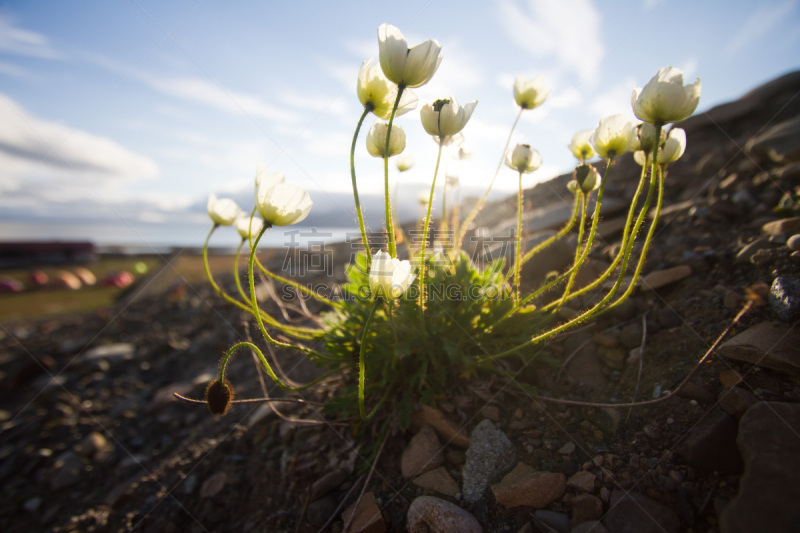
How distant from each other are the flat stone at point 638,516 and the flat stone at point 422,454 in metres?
0.53

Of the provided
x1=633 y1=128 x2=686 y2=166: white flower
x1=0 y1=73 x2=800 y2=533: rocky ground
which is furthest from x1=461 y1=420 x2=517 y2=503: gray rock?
x1=633 y1=128 x2=686 y2=166: white flower

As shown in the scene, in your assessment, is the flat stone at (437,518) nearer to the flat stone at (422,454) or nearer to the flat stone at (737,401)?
the flat stone at (422,454)

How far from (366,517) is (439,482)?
24 centimetres

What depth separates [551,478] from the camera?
3.40 ft

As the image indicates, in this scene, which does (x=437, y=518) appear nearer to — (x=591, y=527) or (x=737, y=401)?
(x=591, y=527)

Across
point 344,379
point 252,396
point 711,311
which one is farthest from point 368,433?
point 711,311

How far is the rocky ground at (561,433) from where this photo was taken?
0.93 meters

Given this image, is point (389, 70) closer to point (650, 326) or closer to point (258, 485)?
point (650, 326)

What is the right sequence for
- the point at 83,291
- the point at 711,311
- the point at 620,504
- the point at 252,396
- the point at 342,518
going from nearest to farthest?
the point at 620,504 < the point at 342,518 < the point at 711,311 < the point at 252,396 < the point at 83,291

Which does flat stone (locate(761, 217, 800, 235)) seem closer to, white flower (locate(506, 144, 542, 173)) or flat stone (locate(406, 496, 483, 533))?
white flower (locate(506, 144, 542, 173))

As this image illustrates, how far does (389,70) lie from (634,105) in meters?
0.71

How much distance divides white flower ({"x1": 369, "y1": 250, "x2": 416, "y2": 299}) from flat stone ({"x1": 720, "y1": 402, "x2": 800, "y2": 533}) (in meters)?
0.81

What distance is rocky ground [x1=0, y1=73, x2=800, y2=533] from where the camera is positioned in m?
0.93

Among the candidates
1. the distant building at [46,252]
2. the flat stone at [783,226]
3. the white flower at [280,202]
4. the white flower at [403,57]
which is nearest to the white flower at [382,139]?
the white flower at [403,57]
